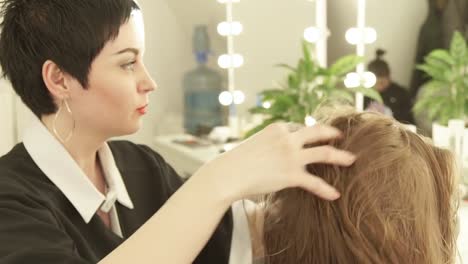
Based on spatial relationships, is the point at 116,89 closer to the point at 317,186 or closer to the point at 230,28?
the point at 317,186

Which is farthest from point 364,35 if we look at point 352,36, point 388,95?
point 388,95

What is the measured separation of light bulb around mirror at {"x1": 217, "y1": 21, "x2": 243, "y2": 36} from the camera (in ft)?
7.88

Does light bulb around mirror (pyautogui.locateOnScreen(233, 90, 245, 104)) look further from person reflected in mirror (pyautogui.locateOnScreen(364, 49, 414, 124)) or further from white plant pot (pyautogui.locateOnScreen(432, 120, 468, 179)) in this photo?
white plant pot (pyautogui.locateOnScreen(432, 120, 468, 179))

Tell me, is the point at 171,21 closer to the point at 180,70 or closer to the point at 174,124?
the point at 180,70

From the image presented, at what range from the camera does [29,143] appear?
95 cm

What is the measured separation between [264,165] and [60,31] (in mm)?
416

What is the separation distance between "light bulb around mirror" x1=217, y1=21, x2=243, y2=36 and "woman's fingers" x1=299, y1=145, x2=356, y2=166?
1.71 meters

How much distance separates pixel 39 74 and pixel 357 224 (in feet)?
1.72

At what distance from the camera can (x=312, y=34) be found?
210 cm

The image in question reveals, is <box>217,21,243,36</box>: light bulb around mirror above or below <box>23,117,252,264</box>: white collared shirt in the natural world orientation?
above

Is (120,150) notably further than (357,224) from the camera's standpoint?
Yes

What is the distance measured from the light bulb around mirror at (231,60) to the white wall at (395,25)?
0.53 meters

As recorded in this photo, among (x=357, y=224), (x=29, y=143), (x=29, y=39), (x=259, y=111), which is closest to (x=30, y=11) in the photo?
(x=29, y=39)

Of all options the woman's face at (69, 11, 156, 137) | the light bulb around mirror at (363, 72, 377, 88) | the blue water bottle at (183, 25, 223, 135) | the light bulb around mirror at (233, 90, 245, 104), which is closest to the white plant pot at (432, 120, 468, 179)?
the light bulb around mirror at (363, 72, 377, 88)
